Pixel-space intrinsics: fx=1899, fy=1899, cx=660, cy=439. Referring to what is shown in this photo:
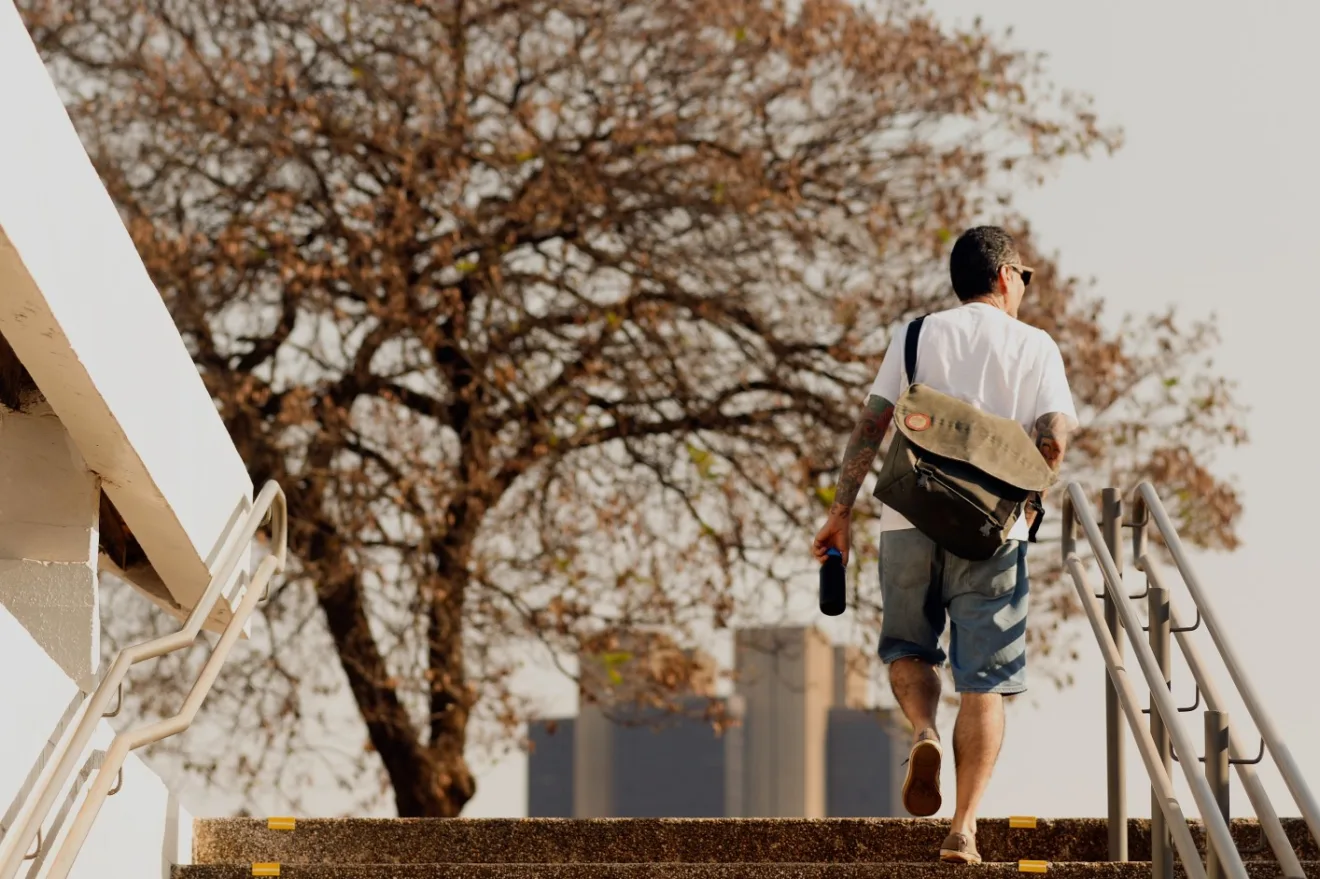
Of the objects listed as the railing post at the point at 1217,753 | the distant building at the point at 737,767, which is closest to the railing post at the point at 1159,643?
the railing post at the point at 1217,753

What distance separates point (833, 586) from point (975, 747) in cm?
60

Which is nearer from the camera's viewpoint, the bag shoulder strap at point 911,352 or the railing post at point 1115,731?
the bag shoulder strap at point 911,352

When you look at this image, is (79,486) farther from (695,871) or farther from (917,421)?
(917,421)

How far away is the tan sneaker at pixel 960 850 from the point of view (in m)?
5.06

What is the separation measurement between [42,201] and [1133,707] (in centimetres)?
278

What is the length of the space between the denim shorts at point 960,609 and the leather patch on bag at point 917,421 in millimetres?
335

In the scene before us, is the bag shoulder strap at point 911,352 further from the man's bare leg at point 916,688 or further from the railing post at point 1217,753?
the railing post at point 1217,753

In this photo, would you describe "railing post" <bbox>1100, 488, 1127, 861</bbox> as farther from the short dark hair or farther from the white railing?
A: the short dark hair

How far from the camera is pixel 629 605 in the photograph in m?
12.1

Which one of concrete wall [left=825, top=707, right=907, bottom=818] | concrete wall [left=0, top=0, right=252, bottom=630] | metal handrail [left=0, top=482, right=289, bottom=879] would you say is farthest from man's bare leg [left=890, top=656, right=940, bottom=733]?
concrete wall [left=825, top=707, right=907, bottom=818]

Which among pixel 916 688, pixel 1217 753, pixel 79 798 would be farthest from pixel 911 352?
pixel 79 798

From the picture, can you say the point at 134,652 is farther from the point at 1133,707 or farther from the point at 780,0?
the point at 780,0

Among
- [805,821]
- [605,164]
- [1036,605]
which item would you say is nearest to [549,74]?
[605,164]

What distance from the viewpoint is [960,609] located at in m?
5.23
